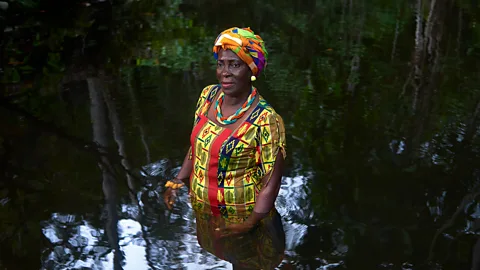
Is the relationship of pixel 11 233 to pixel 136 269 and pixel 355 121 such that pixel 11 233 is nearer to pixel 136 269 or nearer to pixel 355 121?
pixel 136 269

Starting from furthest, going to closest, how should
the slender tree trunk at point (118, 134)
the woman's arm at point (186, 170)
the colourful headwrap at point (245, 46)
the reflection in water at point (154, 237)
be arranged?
the slender tree trunk at point (118, 134)
the woman's arm at point (186, 170)
the reflection in water at point (154, 237)
the colourful headwrap at point (245, 46)

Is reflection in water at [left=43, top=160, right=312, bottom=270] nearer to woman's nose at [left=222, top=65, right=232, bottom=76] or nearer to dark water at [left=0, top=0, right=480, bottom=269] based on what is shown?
dark water at [left=0, top=0, right=480, bottom=269]

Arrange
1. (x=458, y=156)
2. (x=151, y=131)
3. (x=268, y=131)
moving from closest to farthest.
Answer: (x=268, y=131)
(x=458, y=156)
(x=151, y=131)

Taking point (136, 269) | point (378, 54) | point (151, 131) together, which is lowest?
point (136, 269)

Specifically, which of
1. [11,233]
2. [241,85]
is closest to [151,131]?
[11,233]

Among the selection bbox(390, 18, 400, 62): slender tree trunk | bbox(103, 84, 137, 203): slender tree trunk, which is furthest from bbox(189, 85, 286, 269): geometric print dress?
bbox(390, 18, 400, 62): slender tree trunk

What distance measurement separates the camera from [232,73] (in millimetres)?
3430

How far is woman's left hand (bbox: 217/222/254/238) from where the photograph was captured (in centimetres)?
367

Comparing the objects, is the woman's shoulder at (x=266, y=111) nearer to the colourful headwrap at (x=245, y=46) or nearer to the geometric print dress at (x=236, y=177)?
the geometric print dress at (x=236, y=177)

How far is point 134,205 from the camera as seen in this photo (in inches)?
169

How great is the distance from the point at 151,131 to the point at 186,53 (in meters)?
3.64

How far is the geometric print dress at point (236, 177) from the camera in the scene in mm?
3455

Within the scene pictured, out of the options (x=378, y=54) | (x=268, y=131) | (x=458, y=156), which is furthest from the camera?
(x=378, y=54)

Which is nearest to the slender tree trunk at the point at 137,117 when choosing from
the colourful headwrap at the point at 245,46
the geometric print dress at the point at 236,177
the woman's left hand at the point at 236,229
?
the geometric print dress at the point at 236,177
